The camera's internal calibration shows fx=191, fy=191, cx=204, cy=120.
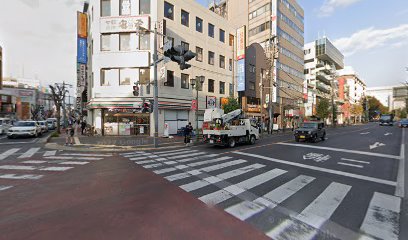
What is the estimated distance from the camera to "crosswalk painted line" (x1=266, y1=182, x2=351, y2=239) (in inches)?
141

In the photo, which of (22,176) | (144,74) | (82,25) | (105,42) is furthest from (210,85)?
(22,176)

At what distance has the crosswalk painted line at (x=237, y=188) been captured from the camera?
16.8 ft

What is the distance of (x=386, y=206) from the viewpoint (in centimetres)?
481

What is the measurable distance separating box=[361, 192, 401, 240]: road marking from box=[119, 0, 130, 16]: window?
25.6 m

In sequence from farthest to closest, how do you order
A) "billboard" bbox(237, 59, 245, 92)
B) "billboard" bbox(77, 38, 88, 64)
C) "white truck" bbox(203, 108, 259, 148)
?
"billboard" bbox(237, 59, 245, 92)
"billboard" bbox(77, 38, 88, 64)
"white truck" bbox(203, 108, 259, 148)

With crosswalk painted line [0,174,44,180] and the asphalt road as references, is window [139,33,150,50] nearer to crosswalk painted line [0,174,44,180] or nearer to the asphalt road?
the asphalt road

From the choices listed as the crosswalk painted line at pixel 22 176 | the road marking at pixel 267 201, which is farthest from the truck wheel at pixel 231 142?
the crosswalk painted line at pixel 22 176

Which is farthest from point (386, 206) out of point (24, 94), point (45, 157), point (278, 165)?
point (24, 94)

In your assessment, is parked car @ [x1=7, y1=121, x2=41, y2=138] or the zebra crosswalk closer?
the zebra crosswalk

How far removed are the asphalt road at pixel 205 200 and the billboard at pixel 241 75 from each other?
932 inches

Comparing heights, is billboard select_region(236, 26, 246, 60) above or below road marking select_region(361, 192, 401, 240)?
above

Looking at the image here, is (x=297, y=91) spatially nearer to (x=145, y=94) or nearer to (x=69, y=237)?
(x=145, y=94)

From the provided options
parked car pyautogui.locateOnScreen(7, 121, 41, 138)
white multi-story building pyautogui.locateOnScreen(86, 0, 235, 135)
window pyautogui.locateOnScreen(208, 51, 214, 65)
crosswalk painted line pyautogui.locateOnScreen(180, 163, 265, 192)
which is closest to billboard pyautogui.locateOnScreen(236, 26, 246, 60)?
window pyautogui.locateOnScreen(208, 51, 214, 65)

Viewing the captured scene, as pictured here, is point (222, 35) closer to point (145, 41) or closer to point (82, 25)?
point (145, 41)
